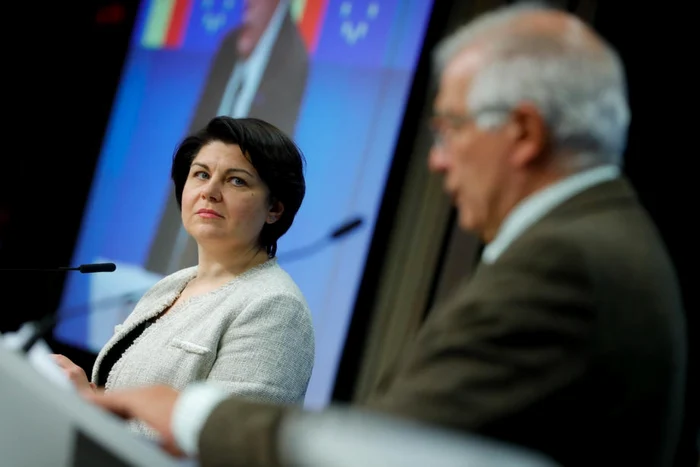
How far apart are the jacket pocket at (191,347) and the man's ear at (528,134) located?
0.81 metres

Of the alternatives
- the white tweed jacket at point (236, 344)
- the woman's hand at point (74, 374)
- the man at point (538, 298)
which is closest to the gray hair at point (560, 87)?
the man at point (538, 298)

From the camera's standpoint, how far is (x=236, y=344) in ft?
5.75

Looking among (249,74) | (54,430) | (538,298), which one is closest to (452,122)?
(538,298)

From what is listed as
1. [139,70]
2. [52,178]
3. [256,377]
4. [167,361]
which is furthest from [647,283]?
[52,178]

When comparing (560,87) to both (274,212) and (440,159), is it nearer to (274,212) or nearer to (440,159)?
(440,159)

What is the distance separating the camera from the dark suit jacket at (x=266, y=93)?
2656mm

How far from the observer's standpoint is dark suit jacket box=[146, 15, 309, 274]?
105 inches

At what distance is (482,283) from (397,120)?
1.67 m

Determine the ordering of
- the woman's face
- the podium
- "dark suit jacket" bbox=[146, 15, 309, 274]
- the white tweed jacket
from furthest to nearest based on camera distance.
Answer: "dark suit jacket" bbox=[146, 15, 309, 274] < the woman's face < the white tweed jacket < the podium

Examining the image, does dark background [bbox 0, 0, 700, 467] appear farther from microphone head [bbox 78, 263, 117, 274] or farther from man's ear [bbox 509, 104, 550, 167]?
man's ear [bbox 509, 104, 550, 167]

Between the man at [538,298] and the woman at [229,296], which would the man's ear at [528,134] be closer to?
the man at [538,298]

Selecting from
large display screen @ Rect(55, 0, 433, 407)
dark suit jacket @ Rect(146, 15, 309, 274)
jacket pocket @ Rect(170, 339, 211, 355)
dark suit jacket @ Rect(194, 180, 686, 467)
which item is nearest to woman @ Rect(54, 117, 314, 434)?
jacket pocket @ Rect(170, 339, 211, 355)

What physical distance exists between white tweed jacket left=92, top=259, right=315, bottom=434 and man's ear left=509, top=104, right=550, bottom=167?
0.74 meters

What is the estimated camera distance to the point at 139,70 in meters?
3.25
